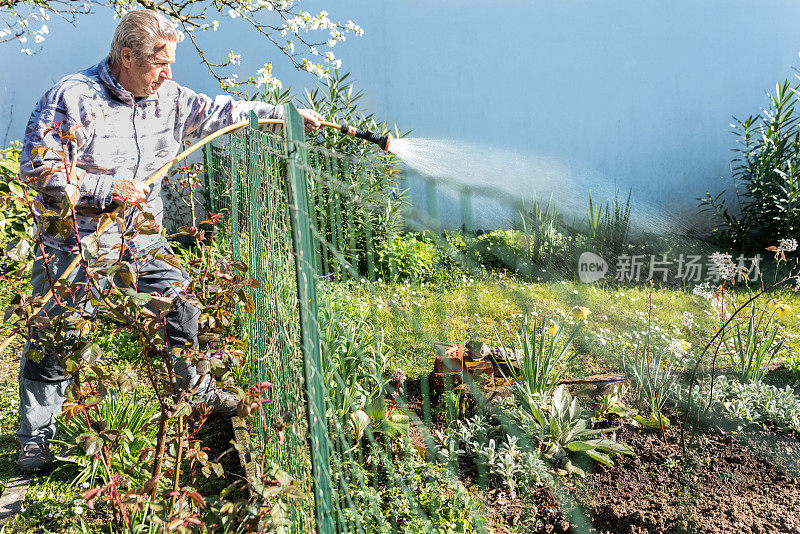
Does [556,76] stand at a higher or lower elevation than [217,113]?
higher

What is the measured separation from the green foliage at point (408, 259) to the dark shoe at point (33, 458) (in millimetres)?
2522

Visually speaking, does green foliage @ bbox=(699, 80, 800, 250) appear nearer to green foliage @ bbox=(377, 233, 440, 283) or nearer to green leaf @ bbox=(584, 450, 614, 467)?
green foliage @ bbox=(377, 233, 440, 283)

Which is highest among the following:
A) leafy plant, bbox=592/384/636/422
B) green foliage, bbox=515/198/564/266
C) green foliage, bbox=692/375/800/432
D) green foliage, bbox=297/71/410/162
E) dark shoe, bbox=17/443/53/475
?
green foliage, bbox=297/71/410/162

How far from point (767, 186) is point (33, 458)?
5.65m

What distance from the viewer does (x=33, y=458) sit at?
2.27 metres

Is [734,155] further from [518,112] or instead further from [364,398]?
[364,398]

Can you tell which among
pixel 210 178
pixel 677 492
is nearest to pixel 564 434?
pixel 677 492

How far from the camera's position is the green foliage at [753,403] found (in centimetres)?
254

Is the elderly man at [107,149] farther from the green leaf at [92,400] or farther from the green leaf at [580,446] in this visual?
the green leaf at [580,446]

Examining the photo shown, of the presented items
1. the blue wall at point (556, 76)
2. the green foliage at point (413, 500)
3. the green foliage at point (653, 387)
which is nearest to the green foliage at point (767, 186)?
the blue wall at point (556, 76)

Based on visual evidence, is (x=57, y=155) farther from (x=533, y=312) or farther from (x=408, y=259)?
(x=408, y=259)

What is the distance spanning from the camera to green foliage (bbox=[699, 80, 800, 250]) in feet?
16.7

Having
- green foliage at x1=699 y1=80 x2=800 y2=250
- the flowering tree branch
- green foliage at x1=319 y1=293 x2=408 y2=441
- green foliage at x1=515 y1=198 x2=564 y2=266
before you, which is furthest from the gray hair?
green foliage at x1=699 y1=80 x2=800 y2=250

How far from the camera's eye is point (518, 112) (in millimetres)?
6168
